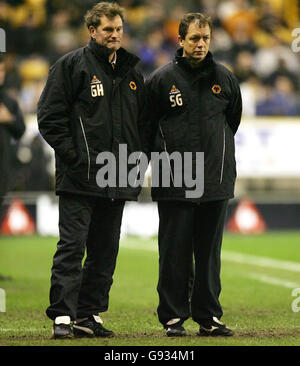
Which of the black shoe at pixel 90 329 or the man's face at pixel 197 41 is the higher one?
the man's face at pixel 197 41

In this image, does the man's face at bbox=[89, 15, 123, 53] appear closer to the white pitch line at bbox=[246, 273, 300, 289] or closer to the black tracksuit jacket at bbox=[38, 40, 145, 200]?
the black tracksuit jacket at bbox=[38, 40, 145, 200]

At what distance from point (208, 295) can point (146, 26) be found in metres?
14.4

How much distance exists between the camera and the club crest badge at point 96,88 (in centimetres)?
702

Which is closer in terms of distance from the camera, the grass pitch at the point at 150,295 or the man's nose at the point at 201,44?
the grass pitch at the point at 150,295

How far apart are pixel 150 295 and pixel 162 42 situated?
11672mm

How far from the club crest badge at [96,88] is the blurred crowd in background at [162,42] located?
11883 mm

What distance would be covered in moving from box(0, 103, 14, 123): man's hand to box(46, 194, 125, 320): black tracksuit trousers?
4160 mm

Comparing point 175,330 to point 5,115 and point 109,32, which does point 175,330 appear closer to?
point 109,32

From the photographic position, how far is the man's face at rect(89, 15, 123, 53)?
6996mm

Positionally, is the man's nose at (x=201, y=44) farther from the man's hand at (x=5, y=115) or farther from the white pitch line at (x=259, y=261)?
the white pitch line at (x=259, y=261)

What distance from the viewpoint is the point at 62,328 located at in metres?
6.86

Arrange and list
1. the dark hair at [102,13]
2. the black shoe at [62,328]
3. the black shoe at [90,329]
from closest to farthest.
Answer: the black shoe at [62,328]
the dark hair at [102,13]
the black shoe at [90,329]

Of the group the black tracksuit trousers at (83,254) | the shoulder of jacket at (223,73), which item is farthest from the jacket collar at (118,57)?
the black tracksuit trousers at (83,254)
